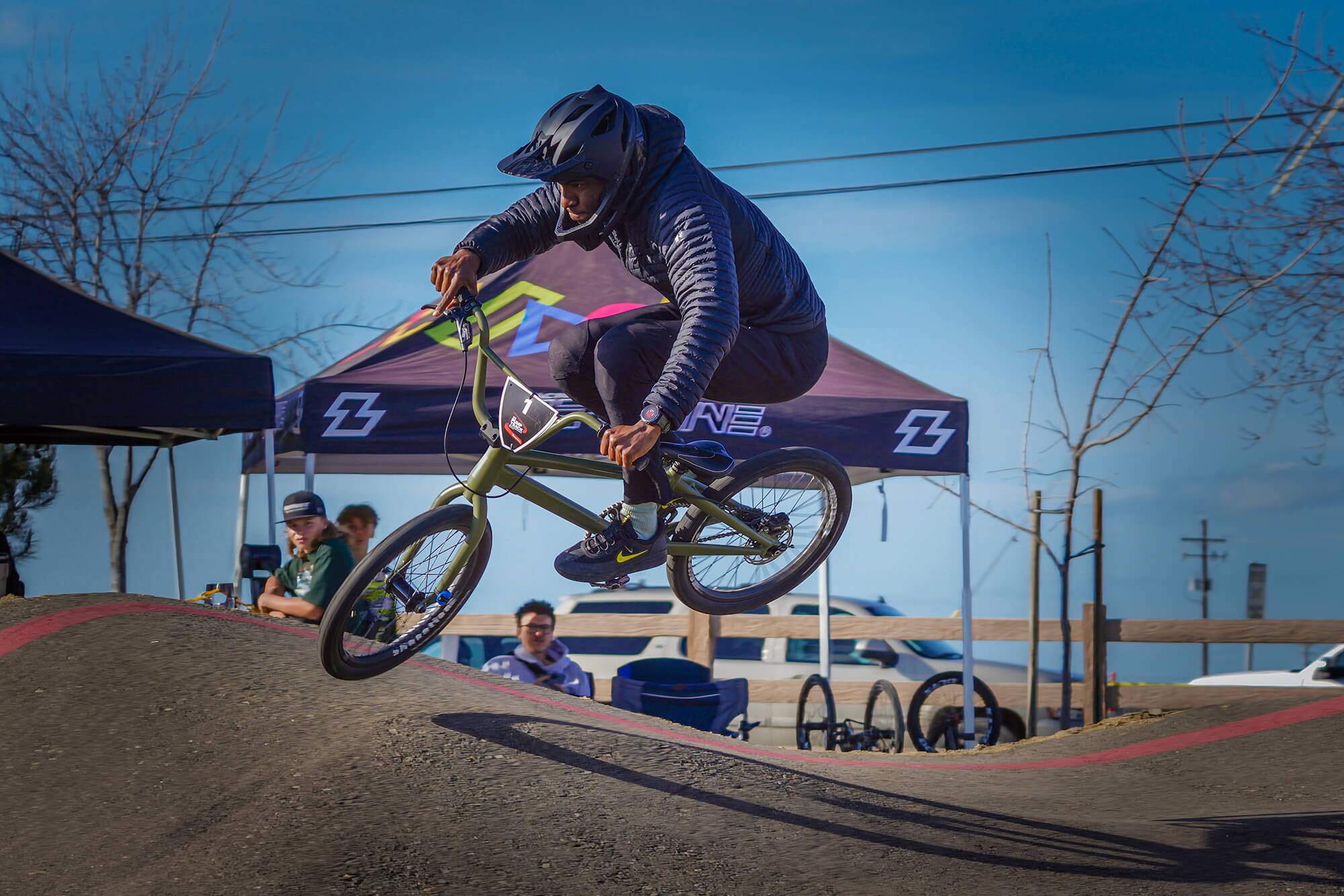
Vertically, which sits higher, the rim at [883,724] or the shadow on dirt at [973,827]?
the shadow on dirt at [973,827]

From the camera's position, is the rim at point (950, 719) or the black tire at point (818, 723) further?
the rim at point (950, 719)

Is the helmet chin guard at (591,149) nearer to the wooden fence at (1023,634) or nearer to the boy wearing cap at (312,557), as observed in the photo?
the boy wearing cap at (312,557)

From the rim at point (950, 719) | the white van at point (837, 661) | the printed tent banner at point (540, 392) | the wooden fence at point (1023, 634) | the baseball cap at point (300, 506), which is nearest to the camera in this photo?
the baseball cap at point (300, 506)

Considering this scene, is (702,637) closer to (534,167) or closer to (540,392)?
(540,392)

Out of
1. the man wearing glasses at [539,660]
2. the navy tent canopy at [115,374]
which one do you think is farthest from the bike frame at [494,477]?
the navy tent canopy at [115,374]

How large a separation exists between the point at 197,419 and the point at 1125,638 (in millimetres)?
8536

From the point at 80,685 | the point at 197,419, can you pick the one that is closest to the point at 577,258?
the point at 197,419

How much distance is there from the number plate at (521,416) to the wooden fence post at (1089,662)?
7.80 m

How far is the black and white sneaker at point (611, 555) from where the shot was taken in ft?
14.4

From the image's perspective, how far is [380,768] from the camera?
5141 millimetres

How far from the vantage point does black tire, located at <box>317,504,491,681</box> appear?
4160 mm

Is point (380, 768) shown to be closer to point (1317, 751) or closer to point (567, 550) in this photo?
point (567, 550)

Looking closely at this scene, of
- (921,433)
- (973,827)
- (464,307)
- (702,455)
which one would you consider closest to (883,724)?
(921,433)

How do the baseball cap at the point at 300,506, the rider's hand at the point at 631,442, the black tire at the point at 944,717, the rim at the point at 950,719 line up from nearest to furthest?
the rider's hand at the point at 631,442, the baseball cap at the point at 300,506, the black tire at the point at 944,717, the rim at the point at 950,719
